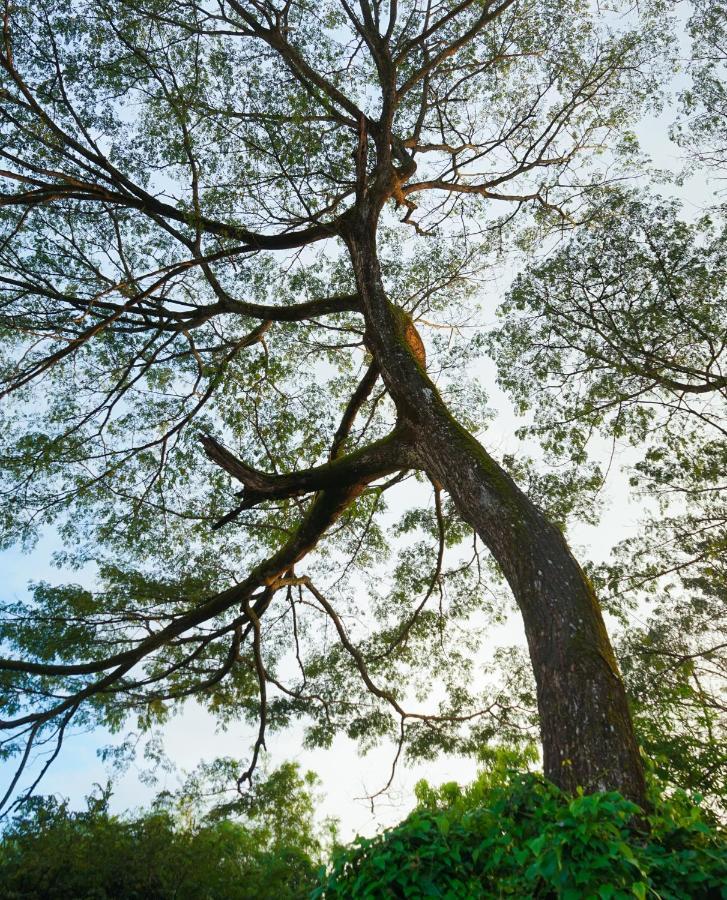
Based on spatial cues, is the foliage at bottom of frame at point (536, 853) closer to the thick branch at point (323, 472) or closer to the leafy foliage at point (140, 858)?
the thick branch at point (323, 472)

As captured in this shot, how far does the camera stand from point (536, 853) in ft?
5.16

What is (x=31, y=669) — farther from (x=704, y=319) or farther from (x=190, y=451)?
(x=704, y=319)

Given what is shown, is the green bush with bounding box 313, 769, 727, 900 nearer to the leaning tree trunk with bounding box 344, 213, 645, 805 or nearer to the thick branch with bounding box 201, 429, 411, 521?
the leaning tree trunk with bounding box 344, 213, 645, 805

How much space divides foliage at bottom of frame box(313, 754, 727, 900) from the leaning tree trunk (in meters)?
0.33

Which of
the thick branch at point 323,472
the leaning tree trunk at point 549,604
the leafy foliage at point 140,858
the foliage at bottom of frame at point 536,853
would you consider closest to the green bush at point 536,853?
the foliage at bottom of frame at point 536,853

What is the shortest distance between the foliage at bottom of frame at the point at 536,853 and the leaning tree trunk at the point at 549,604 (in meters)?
0.33

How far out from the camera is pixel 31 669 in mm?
4789

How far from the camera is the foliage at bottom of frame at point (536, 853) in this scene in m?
1.60

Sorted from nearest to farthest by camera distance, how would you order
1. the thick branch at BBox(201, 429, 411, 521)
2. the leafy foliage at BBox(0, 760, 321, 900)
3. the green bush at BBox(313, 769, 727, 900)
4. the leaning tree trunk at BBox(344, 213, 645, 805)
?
the green bush at BBox(313, 769, 727, 900) < the leaning tree trunk at BBox(344, 213, 645, 805) < the thick branch at BBox(201, 429, 411, 521) < the leafy foliage at BBox(0, 760, 321, 900)

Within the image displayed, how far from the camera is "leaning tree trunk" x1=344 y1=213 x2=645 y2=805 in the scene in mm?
2658

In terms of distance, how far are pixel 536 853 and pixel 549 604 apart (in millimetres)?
1665

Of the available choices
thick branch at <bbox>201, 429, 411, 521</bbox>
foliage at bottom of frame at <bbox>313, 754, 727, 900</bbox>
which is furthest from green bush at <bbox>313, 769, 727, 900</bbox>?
thick branch at <bbox>201, 429, 411, 521</bbox>

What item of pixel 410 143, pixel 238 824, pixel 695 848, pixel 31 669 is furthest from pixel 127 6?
pixel 238 824

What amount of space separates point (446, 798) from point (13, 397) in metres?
5.78
